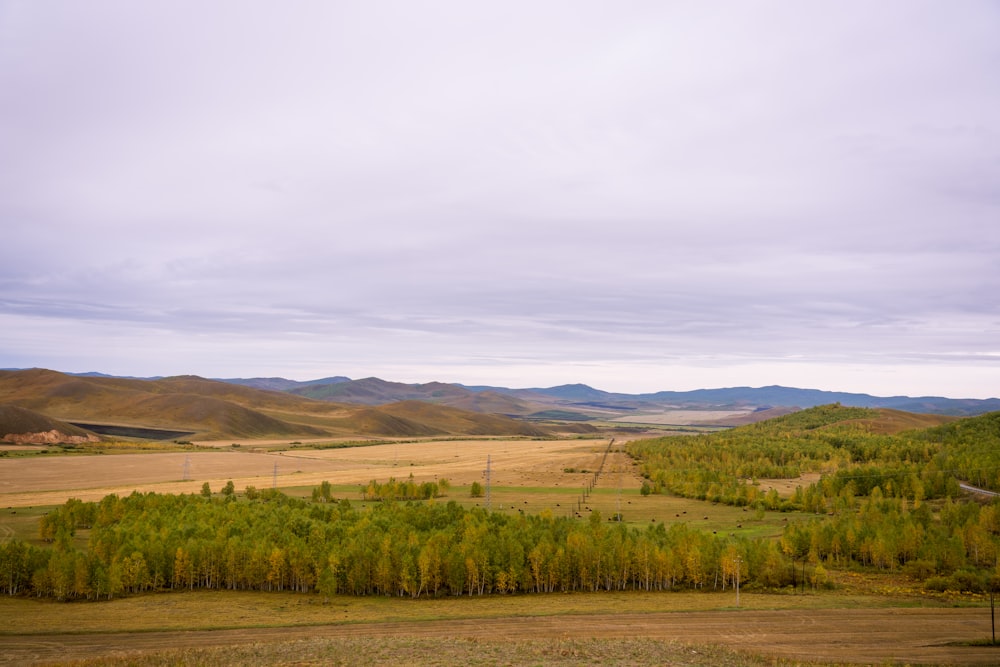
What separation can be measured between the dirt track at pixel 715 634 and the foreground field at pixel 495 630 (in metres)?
0.10

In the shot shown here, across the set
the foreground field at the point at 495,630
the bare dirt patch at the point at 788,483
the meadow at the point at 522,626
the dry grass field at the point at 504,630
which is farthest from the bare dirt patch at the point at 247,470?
the foreground field at the point at 495,630

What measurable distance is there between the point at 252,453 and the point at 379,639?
145818 mm

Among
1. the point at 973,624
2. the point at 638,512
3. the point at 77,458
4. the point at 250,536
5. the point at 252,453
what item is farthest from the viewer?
the point at 252,453

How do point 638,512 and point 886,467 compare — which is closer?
point 638,512

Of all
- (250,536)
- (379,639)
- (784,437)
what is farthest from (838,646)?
(784,437)

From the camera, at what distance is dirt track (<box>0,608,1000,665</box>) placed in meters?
39.2

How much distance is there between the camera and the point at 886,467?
107938 millimetres

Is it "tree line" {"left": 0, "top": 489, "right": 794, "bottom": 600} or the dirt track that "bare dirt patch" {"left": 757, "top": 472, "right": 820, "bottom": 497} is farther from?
the dirt track

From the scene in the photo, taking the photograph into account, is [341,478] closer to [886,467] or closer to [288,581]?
[288,581]

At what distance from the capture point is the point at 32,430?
576 ft

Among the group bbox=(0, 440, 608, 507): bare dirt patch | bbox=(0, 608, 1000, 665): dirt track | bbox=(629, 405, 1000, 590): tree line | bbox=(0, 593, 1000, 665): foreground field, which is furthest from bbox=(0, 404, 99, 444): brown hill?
bbox=(0, 608, 1000, 665): dirt track

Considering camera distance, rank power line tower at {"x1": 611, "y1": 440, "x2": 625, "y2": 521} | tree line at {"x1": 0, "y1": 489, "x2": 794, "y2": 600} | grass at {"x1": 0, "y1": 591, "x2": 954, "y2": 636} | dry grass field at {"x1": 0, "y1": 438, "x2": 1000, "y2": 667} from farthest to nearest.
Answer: power line tower at {"x1": 611, "y1": 440, "x2": 625, "y2": 521} → tree line at {"x1": 0, "y1": 489, "x2": 794, "y2": 600} → grass at {"x1": 0, "y1": 591, "x2": 954, "y2": 636} → dry grass field at {"x1": 0, "y1": 438, "x2": 1000, "y2": 667}

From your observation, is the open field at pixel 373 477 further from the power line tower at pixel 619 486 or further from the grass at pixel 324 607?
the grass at pixel 324 607

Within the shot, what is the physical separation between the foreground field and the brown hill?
5625 inches
